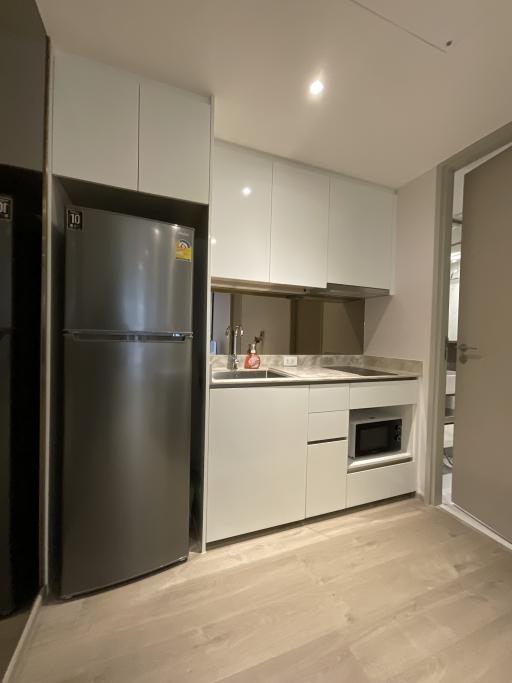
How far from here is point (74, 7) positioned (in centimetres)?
110

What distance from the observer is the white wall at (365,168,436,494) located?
2.10 metres

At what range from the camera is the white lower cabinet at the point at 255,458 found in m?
1.58

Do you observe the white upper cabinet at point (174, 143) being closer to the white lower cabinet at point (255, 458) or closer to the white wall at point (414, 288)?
the white lower cabinet at point (255, 458)

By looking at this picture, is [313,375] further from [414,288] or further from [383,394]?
[414,288]

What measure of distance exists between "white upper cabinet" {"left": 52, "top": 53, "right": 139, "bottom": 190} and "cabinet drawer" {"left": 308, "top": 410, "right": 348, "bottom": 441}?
1559mm

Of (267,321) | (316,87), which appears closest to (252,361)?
(267,321)

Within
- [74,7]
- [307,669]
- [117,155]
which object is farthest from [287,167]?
[307,669]

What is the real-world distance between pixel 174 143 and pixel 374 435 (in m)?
2.10

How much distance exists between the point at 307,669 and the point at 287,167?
8.09ft

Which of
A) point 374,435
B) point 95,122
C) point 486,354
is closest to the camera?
point 95,122

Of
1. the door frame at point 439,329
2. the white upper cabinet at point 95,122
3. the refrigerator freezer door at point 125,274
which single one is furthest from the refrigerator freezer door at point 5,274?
the door frame at point 439,329

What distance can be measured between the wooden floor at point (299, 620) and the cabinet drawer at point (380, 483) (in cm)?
30

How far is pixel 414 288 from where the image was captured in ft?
7.22

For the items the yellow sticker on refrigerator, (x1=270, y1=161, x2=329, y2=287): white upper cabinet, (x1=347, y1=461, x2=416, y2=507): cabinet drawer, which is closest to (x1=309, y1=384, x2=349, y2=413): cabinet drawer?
(x1=347, y1=461, x2=416, y2=507): cabinet drawer
